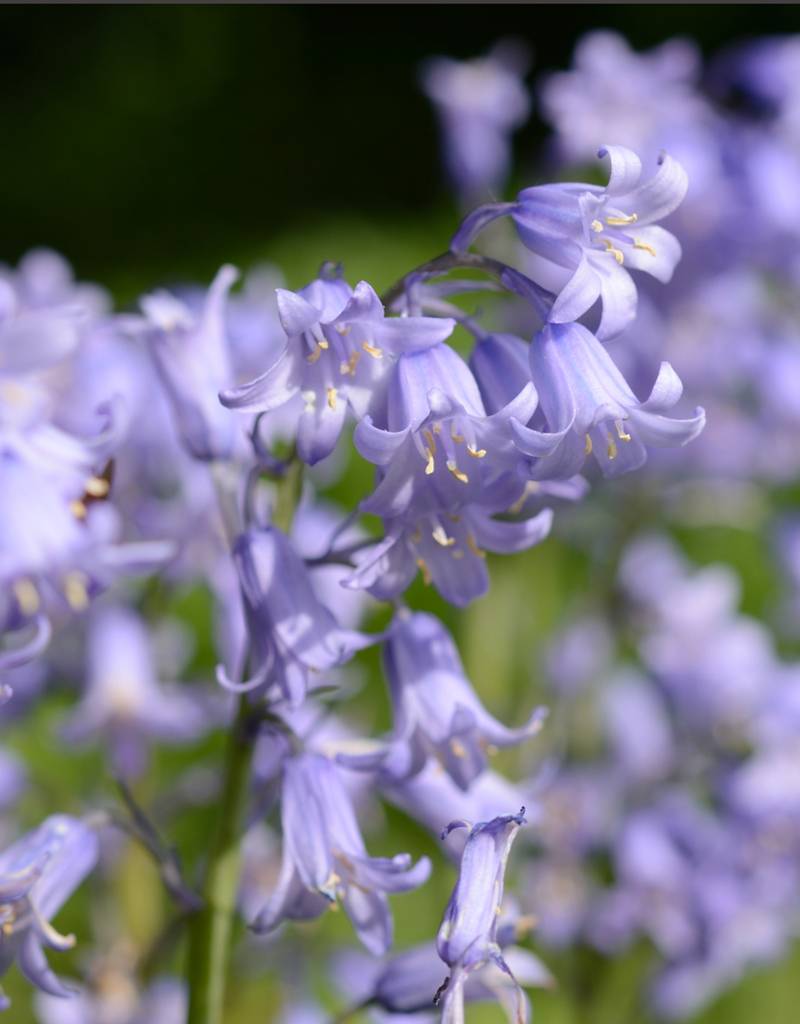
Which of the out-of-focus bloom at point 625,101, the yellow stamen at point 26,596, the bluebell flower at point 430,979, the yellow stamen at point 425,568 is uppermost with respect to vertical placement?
the yellow stamen at point 425,568

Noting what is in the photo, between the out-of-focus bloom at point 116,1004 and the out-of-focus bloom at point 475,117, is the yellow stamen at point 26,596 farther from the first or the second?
the out-of-focus bloom at point 475,117

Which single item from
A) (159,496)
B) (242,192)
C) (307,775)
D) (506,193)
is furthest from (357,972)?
(242,192)

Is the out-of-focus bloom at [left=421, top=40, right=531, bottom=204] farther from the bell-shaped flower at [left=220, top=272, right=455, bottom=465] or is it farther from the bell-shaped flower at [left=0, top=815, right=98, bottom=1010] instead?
the bell-shaped flower at [left=0, top=815, right=98, bottom=1010]

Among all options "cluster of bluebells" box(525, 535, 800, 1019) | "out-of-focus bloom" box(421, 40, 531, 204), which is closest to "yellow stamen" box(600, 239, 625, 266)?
"cluster of bluebells" box(525, 535, 800, 1019)

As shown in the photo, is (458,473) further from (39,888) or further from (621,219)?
(39,888)

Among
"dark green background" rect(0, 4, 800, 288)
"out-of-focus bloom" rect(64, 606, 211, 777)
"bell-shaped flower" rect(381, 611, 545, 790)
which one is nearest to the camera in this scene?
"bell-shaped flower" rect(381, 611, 545, 790)

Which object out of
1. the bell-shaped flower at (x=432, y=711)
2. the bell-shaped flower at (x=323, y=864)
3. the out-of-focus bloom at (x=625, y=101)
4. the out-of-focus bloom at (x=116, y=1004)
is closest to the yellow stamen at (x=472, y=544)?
the bell-shaped flower at (x=432, y=711)
